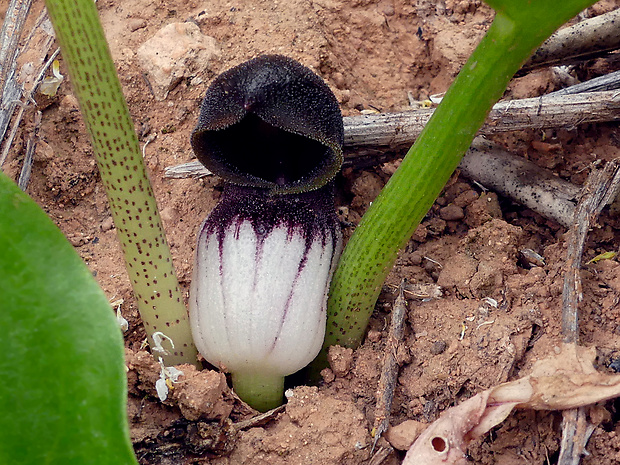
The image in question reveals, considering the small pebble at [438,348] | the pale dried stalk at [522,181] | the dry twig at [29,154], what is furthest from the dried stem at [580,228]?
the dry twig at [29,154]

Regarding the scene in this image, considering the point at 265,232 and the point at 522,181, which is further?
the point at 522,181

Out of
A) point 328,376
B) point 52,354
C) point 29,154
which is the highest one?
point 52,354

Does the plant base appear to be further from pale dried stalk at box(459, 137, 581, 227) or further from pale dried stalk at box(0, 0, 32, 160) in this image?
pale dried stalk at box(0, 0, 32, 160)

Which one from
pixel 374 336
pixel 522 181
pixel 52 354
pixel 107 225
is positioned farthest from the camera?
pixel 107 225

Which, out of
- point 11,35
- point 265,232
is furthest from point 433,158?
point 11,35

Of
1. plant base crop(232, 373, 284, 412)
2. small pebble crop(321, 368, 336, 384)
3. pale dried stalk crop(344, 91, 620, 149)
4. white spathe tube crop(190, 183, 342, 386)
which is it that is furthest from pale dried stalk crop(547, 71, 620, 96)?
plant base crop(232, 373, 284, 412)

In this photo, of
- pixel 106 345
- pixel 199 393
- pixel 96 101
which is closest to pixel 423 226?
pixel 199 393

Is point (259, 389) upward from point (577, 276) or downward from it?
downward

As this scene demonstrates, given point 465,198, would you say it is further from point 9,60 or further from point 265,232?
point 9,60

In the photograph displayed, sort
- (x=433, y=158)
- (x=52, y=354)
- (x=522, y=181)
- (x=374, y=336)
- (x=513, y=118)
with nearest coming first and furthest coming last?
(x=52, y=354)
(x=433, y=158)
(x=374, y=336)
(x=513, y=118)
(x=522, y=181)
